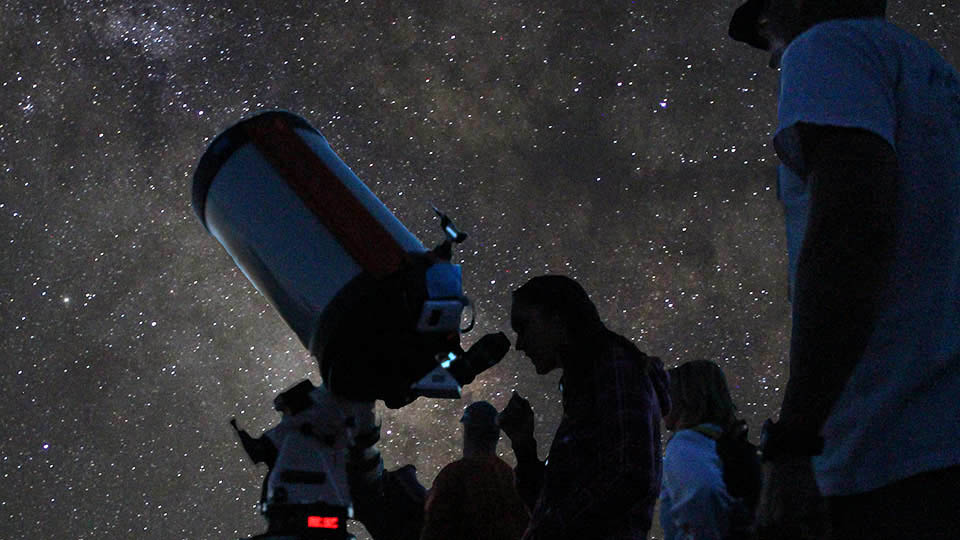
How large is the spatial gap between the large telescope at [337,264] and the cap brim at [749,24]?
0.94m

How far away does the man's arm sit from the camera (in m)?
1.08

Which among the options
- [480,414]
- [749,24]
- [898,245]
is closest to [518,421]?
[480,414]

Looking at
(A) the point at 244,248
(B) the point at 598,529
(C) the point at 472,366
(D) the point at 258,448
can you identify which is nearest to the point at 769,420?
(B) the point at 598,529

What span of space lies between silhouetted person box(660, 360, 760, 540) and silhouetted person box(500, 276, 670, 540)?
1.45 feet

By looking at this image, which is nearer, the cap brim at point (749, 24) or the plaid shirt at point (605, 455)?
the cap brim at point (749, 24)

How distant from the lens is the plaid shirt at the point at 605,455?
7.09 ft

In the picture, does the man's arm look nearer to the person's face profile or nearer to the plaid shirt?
the plaid shirt

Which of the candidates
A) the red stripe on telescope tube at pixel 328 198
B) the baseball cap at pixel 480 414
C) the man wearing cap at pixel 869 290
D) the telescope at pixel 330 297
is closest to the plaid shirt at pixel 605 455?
the telescope at pixel 330 297

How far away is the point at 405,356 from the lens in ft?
7.32

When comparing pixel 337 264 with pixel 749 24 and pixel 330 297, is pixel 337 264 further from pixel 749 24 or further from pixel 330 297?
pixel 749 24

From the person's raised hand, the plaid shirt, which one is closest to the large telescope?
the plaid shirt

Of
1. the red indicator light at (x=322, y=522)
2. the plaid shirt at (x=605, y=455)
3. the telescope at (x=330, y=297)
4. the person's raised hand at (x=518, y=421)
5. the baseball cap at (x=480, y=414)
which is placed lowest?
the baseball cap at (x=480, y=414)

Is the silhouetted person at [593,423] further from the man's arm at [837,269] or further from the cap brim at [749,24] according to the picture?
the man's arm at [837,269]

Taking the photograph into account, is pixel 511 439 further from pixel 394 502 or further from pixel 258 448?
pixel 394 502
